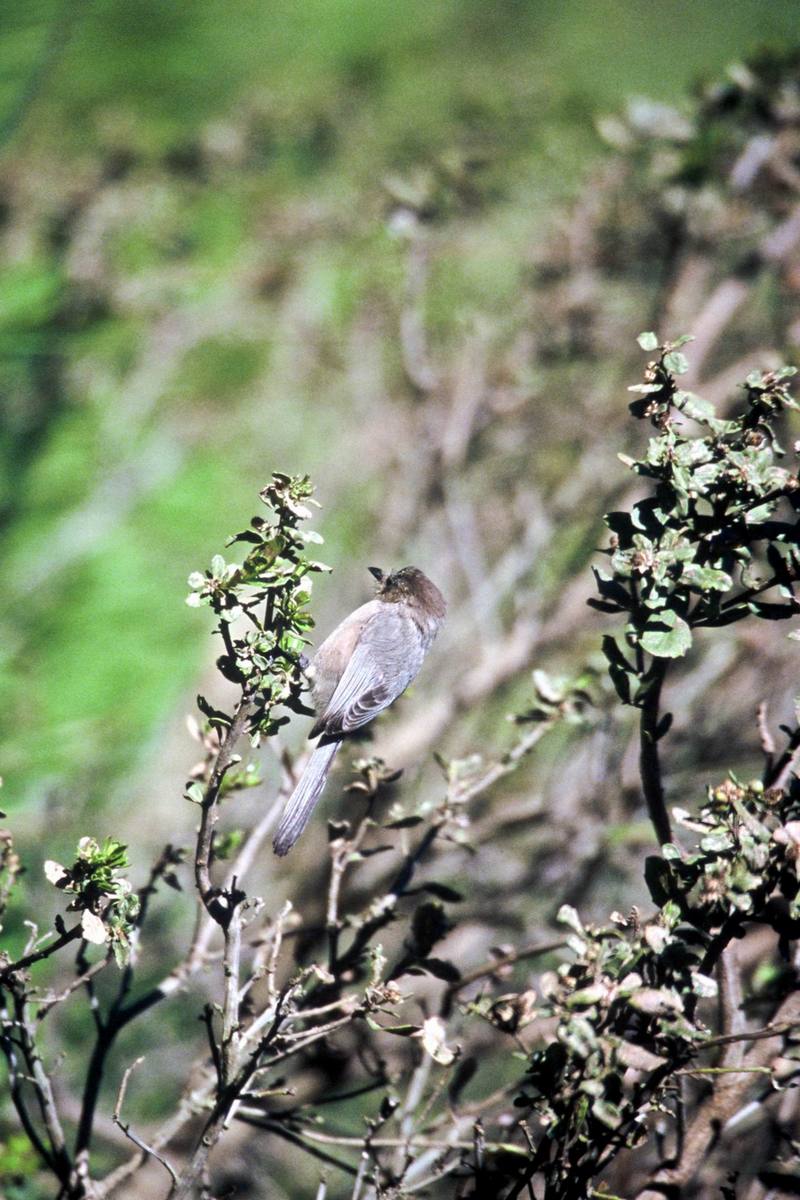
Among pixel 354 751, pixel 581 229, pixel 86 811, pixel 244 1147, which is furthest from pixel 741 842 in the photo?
pixel 581 229

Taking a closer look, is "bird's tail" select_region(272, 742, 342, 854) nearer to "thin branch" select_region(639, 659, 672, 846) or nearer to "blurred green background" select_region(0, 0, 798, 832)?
"thin branch" select_region(639, 659, 672, 846)

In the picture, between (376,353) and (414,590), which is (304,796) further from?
(376,353)

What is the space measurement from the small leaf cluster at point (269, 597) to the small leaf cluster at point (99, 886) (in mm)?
111

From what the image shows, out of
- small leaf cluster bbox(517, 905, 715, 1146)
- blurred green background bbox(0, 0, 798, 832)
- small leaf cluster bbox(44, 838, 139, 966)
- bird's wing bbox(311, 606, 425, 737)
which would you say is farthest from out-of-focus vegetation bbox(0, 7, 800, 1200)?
small leaf cluster bbox(517, 905, 715, 1146)

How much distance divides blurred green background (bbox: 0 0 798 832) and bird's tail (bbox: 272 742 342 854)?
Answer: 3.52 ft

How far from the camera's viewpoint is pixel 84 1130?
815 mm

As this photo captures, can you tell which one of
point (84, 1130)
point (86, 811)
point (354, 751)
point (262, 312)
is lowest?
point (84, 1130)

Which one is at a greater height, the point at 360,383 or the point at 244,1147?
the point at 360,383

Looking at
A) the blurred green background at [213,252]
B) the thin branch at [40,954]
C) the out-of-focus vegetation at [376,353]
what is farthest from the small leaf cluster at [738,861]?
the blurred green background at [213,252]

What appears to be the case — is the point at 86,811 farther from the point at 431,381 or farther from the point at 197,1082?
the point at 431,381

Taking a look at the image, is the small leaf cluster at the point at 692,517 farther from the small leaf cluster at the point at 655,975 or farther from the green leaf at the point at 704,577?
the small leaf cluster at the point at 655,975

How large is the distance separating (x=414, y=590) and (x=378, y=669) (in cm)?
10

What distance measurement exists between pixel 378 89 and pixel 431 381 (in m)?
1.25

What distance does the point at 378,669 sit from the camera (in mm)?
1005
